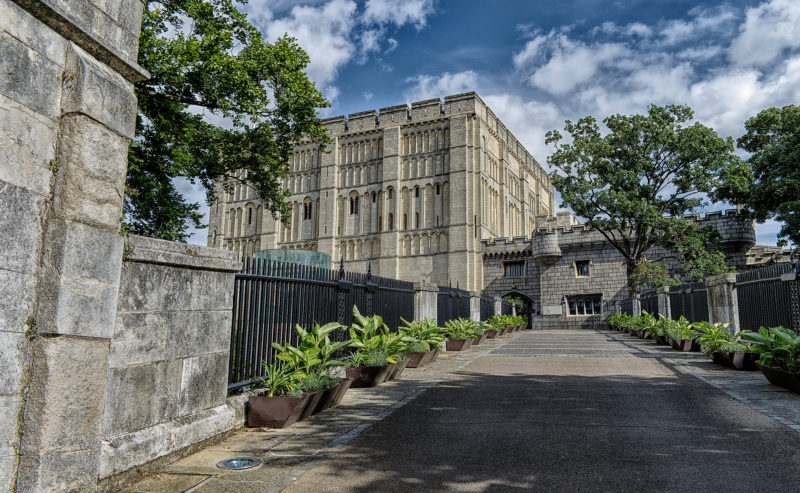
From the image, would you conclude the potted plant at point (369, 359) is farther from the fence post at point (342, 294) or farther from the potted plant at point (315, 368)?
the potted plant at point (315, 368)

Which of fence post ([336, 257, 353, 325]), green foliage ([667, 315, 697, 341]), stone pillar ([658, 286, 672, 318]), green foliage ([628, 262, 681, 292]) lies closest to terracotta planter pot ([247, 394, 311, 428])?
fence post ([336, 257, 353, 325])

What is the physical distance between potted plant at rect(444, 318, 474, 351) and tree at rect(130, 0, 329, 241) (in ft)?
25.3

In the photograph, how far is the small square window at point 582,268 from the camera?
3672 cm

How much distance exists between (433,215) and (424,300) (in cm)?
3450

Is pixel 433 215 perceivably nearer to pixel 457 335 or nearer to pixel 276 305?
pixel 457 335

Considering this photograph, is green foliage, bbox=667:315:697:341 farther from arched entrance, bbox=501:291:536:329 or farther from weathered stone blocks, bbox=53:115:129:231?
arched entrance, bbox=501:291:536:329

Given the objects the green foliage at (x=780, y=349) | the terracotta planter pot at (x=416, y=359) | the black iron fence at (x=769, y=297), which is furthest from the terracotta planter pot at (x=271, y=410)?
the black iron fence at (x=769, y=297)

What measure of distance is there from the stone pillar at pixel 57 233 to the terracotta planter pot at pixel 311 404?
230 cm

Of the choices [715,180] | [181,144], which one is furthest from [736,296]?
[715,180]

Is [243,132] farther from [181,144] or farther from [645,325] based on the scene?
[645,325]

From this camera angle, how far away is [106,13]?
340cm

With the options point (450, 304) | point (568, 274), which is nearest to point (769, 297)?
point (450, 304)

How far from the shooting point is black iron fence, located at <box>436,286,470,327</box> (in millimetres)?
15383

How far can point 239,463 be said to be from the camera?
3875mm
